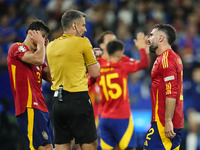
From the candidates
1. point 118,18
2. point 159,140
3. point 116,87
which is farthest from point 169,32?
point 118,18

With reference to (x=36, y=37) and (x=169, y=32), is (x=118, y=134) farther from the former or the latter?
(x=36, y=37)

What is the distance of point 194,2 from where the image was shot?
14.0m

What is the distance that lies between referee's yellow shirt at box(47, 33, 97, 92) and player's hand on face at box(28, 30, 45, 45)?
345 mm

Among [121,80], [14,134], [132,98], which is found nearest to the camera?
[121,80]

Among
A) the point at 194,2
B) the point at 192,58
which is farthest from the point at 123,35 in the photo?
the point at 194,2

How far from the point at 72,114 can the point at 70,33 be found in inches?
47.2

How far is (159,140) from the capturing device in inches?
172

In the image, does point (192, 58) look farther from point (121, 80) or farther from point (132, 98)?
point (121, 80)

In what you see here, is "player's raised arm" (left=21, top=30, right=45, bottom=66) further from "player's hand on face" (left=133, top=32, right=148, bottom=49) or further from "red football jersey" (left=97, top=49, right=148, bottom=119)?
"player's hand on face" (left=133, top=32, right=148, bottom=49)

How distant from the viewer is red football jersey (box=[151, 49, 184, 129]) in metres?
4.30

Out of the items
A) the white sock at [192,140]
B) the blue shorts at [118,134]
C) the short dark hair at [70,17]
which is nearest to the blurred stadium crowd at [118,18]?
the white sock at [192,140]

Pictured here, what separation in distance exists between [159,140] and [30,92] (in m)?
2.03

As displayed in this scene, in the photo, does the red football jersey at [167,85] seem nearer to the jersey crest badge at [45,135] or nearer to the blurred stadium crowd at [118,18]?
the jersey crest badge at [45,135]

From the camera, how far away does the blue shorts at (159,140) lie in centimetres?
435
